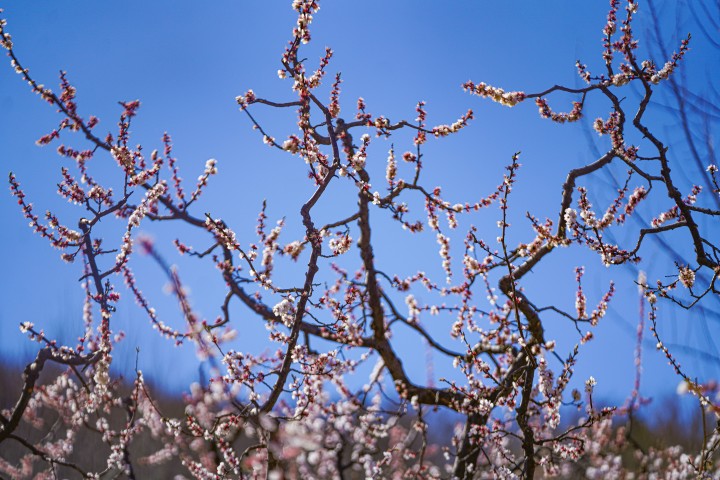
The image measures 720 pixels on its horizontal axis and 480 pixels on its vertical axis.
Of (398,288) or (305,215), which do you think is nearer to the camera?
(305,215)

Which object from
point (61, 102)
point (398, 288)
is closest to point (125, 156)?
point (61, 102)

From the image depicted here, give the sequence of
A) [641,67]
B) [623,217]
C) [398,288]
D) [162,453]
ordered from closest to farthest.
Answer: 1. [641,67]
2. [623,217]
3. [398,288]
4. [162,453]

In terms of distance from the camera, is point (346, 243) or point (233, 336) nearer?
point (346, 243)

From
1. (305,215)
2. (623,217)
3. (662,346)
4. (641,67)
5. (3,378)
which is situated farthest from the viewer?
(3,378)

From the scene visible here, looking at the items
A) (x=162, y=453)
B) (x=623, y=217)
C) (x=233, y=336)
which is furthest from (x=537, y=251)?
(x=162, y=453)

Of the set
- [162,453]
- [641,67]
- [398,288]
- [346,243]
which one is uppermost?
[641,67]

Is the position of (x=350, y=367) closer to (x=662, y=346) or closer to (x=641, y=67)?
(x=662, y=346)

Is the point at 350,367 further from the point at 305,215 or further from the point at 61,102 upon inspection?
the point at 61,102

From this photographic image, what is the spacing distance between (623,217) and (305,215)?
3428 millimetres

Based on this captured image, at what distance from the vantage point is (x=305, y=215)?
377 centimetres

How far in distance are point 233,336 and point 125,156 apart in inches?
85.8

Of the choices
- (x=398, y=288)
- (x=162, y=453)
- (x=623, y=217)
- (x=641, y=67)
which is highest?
(x=641, y=67)

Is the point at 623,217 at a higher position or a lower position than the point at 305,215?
higher

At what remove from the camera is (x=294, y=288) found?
11.6ft
